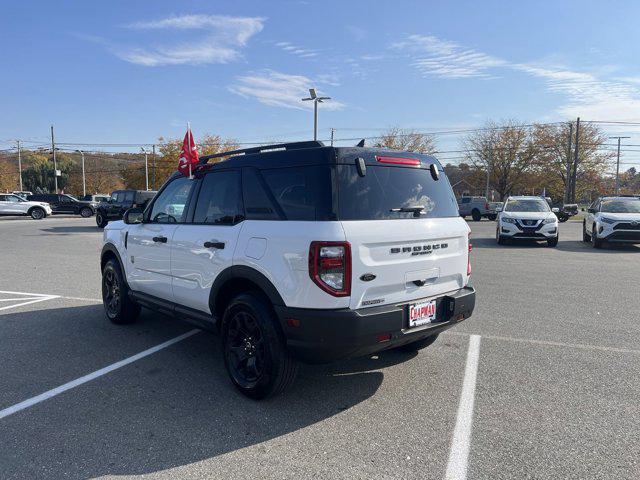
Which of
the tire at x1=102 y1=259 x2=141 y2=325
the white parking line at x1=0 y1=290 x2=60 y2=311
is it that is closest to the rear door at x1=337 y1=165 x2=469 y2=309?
the tire at x1=102 y1=259 x2=141 y2=325

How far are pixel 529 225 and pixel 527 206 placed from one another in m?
1.35

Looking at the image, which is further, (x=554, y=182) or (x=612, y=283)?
(x=554, y=182)

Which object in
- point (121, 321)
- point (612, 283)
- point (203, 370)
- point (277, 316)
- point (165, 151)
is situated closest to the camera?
point (277, 316)

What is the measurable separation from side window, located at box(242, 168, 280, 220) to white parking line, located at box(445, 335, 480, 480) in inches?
77.7

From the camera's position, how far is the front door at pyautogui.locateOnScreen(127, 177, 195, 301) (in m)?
4.71

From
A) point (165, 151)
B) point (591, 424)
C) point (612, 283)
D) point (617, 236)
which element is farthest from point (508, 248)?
point (165, 151)

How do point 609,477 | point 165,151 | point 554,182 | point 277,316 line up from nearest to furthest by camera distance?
point 609,477 → point 277,316 → point 165,151 → point 554,182

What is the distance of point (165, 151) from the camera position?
56781 mm

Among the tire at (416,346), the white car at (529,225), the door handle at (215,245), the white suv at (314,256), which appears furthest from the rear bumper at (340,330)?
the white car at (529,225)

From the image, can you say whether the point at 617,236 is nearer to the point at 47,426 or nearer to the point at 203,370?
the point at 203,370

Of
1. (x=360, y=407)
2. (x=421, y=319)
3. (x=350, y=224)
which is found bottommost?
(x=360, y=407)

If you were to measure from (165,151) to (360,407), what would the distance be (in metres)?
57.7

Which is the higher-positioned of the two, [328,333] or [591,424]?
[328,333]

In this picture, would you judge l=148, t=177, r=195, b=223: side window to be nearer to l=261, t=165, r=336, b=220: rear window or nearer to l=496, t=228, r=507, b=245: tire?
l=261, t=165, r=336, b=220: rear window
